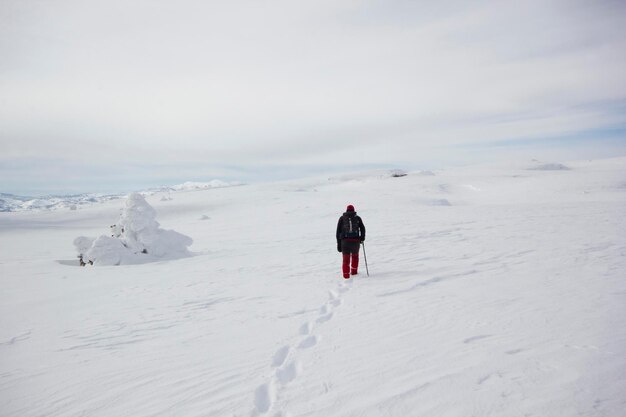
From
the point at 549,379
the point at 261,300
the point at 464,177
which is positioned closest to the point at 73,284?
the point at 261,300

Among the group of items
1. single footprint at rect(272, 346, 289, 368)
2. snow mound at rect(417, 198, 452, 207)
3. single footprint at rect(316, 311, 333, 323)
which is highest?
single footprint at rect(272, 346, 289, 368)

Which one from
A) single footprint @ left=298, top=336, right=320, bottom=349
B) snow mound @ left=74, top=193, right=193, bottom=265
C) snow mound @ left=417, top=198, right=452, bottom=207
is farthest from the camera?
snow mound @ left=417, top=198, right=452, bottom=207

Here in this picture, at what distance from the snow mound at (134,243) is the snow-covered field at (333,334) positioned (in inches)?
51.4

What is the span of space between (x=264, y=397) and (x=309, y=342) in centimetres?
153

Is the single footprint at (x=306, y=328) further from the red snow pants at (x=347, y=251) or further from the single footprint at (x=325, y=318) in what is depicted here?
the red snow pants at (x=347, y=251)

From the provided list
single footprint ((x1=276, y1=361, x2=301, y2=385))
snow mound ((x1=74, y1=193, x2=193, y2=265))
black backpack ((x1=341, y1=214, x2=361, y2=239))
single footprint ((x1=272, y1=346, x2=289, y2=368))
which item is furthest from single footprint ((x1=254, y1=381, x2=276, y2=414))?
snow mound ((x1=74, y1=193, x2=193, y2=265))

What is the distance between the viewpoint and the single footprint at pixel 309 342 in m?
5.25

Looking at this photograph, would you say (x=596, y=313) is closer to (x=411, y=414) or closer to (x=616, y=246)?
(x=411, y=414)

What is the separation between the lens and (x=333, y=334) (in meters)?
5.63

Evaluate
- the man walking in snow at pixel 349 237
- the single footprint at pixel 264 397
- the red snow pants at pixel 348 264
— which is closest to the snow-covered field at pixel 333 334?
the single footprint at pixel 264 397

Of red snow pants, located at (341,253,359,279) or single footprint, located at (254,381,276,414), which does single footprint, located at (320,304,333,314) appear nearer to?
red snow pants, located at (341,253,359,279)

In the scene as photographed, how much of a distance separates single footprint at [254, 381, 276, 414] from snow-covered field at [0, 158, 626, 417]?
2cm

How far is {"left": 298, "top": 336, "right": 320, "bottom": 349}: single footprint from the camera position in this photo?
207 inches

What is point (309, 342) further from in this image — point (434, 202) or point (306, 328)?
point (434, 202)
